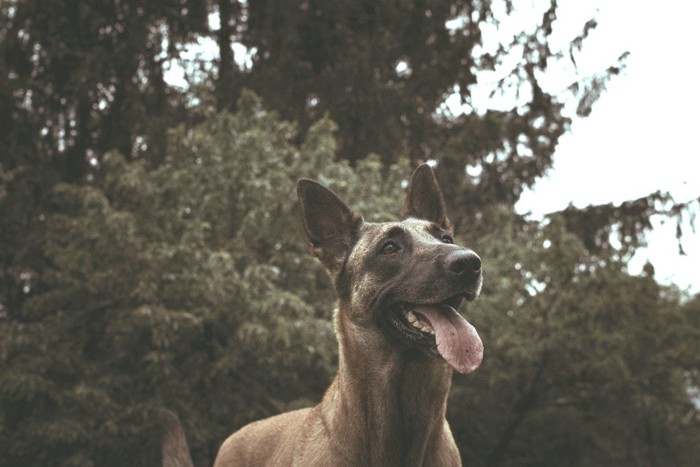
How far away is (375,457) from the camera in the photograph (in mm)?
4469

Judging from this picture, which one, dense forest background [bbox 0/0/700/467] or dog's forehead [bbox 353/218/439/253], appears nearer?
dog's forehead [bbox 353/218/439/253]

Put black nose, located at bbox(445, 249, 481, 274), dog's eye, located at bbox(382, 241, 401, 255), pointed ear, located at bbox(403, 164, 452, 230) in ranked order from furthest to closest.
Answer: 1. pointed ear, located at bbox(403, 164, 452, 230)
2. dog's eye, located at bbox(382, 241, 401, 255)
3. black nose, located at bbox(445, 249, 481, 274)

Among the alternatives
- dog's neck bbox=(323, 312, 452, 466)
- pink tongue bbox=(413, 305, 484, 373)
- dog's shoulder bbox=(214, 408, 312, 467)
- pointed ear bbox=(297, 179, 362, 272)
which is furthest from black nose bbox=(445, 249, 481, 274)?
dog's shoulder bbox=(214, 408, 312, 467)

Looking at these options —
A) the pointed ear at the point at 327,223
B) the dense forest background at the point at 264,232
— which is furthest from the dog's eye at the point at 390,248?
the dense forest background at the point at 264,232

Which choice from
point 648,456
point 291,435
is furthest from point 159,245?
point 648,456

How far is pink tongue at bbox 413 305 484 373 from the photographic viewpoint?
4102mm

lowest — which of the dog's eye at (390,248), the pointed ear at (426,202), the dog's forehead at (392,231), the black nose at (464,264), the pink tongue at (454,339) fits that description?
the pink tongue at (454,339)

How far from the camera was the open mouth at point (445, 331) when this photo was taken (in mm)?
4121

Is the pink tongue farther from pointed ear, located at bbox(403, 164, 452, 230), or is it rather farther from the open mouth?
pointed ear, located at bbox(403, 164, 452, 230)

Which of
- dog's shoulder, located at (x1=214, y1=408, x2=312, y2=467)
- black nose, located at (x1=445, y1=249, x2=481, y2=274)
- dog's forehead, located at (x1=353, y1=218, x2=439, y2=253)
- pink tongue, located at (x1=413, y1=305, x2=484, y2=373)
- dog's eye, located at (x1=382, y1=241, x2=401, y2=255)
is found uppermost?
dog's forehead, located at (x1=353, y1=218, x2=439, y2=253)

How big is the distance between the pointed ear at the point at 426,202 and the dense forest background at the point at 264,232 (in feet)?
16.3

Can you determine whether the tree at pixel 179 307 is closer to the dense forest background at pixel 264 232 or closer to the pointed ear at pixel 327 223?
the dense forest background at pixel 264 232

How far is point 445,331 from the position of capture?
427 cm

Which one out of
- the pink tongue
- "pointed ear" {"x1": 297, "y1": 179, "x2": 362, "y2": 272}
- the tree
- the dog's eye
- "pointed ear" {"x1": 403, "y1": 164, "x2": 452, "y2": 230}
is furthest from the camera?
the tree
